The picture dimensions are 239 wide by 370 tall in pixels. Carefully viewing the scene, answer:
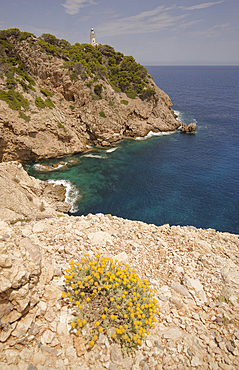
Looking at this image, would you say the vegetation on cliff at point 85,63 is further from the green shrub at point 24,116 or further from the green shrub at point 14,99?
the green shrub at point 24,116

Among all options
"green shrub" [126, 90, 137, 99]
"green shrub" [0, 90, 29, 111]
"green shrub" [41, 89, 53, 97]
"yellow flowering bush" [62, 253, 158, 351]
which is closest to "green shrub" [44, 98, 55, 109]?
"green shrub" [41, 89, 53, 97]

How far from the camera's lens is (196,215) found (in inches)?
1033

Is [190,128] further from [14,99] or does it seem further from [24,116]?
[14,99]

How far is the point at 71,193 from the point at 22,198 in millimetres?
12536

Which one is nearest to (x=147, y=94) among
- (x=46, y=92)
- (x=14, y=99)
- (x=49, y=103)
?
(x=46, y=92)

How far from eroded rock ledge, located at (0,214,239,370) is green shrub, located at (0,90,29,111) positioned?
1368 inches

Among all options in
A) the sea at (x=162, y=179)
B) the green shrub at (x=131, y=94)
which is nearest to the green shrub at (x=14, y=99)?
the sea at (x=162, y=179)

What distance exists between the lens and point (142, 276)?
322 inches

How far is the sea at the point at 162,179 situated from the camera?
2656cm

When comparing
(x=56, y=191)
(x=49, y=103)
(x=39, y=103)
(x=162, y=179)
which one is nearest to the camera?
(x=56, y=191)

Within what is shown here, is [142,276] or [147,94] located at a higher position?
[147,94]

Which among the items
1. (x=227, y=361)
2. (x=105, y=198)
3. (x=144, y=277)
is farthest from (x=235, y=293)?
(x=105, y=198)

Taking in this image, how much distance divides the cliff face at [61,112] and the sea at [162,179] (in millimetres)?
3482

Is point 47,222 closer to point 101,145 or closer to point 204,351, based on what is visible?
point 204,351
